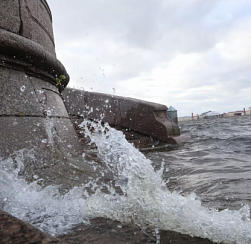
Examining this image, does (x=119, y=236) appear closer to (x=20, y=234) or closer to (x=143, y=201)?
(x=143, y=201)

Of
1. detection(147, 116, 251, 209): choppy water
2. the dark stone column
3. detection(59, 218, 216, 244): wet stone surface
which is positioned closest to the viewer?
detection(59, 218, 216, 244): wet stone surface

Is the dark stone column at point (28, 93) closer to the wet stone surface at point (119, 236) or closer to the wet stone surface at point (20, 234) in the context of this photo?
the wet stone surface at point (119, 236)

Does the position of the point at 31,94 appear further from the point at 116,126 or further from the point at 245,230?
the point at 116,126

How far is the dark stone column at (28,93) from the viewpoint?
242cm

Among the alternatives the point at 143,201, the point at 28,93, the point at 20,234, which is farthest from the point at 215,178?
the point at 28,93

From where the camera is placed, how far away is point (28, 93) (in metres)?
2.76

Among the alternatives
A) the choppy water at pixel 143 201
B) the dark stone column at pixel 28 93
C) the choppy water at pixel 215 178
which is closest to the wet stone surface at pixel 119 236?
the choppy water at pixel 143 201

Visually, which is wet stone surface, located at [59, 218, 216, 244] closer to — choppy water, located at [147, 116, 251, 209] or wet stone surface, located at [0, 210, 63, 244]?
wet stone surface, located at [0, 210, 63, 244]

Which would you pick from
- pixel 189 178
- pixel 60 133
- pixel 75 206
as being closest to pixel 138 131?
pixel 60 133

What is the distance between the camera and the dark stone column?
2422mm

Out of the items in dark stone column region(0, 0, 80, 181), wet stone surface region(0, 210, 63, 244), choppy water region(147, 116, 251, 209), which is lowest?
choppy water region(147, 116, 251, 209)

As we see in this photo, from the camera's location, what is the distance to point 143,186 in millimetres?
1837

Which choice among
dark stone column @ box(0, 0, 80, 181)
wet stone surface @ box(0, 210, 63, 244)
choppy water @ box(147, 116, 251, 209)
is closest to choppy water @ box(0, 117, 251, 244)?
choppy water @ box(147, 116, 251, 209)

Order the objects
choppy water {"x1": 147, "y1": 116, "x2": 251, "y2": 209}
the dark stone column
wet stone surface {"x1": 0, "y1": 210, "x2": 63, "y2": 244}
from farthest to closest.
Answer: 1. the dark stone column
2. choppy water {"x1": 147, "y1": 116, "x2": 251, "y2": 209}
3. wet stone surface {"x1": 0, "y1": 210, "x2": 63, "y2": 244}
